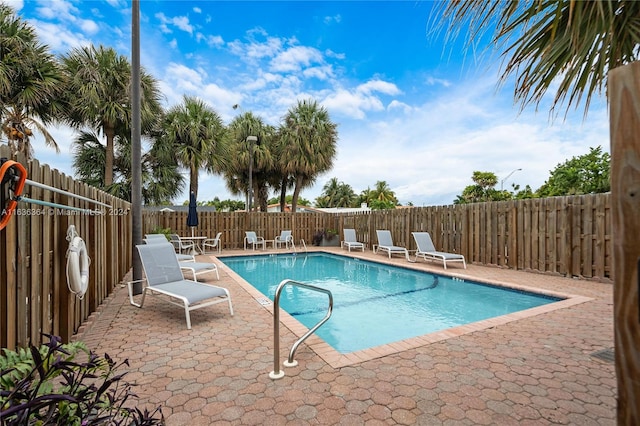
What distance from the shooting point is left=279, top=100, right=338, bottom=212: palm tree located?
19.6m

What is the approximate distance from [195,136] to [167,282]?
1172 centimetres

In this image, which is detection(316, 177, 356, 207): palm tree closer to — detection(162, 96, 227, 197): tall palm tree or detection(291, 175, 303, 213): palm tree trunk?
detection(291, 175, 303, 213): palm tree trunk

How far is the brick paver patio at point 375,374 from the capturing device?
2.20m

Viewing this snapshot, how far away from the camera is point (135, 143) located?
17.5ft

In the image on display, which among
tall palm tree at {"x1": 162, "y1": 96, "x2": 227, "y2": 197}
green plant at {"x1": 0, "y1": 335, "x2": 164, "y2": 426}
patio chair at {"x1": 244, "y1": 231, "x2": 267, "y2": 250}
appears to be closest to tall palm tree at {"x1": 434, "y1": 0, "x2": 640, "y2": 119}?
green plant at {"x1": 0, "y1": 335, "x2": 164, "y2": 426}

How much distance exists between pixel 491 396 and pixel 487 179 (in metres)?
39.5

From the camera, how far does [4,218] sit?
5.98 feet

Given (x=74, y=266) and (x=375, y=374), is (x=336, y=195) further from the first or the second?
(x=375, y=374)

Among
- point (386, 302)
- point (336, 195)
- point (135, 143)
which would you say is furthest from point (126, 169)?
point (336, 195)

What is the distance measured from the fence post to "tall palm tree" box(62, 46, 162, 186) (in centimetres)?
1488

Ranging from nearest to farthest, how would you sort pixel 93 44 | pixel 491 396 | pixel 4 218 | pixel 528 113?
pixel 4 218
pixel 491 396
pixel 528 113
pixel 93 44

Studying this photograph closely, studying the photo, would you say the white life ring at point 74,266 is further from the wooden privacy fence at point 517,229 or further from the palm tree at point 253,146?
the palm tree at point 253,146

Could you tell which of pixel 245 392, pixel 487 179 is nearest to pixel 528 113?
pixel 245 392

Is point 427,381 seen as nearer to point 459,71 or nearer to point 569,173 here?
point 459,71
